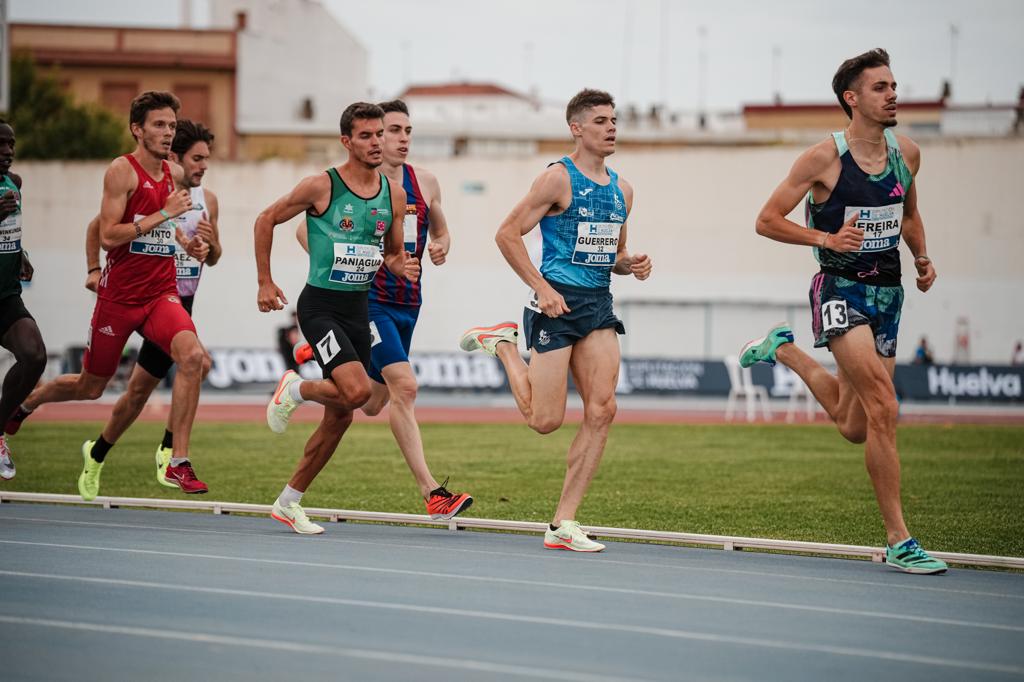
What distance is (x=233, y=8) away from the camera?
58.2 metres

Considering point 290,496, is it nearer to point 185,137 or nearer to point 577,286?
point 577,286

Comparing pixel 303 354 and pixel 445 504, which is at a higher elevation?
pixel 303 354

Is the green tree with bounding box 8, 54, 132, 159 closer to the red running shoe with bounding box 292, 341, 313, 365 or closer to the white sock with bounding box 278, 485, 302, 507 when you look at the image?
the red running shoe with bounding box 292, 341, 313, 365

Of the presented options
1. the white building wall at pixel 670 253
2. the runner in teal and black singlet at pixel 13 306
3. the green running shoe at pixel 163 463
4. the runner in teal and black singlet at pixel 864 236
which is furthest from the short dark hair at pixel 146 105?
the white building wall at pixel 670 253

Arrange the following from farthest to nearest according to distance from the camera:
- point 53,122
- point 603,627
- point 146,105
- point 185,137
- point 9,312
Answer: point 53,122 < point 185,137 < point 9,312 < point 146,105 < point 603,627

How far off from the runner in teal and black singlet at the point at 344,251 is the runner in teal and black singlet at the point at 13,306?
87.8 inches

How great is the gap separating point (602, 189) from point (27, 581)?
396 centimetres

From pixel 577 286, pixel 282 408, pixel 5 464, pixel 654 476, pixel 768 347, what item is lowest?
pixel 654 476

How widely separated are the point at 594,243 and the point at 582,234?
0.32 feet

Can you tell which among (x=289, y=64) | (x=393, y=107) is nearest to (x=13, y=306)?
(x=393, y=107)

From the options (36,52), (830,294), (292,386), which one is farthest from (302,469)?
(36,52)

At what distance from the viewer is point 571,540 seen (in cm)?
770

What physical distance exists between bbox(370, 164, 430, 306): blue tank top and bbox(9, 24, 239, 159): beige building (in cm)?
4684

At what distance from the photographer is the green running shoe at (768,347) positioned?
8383 millimetres
